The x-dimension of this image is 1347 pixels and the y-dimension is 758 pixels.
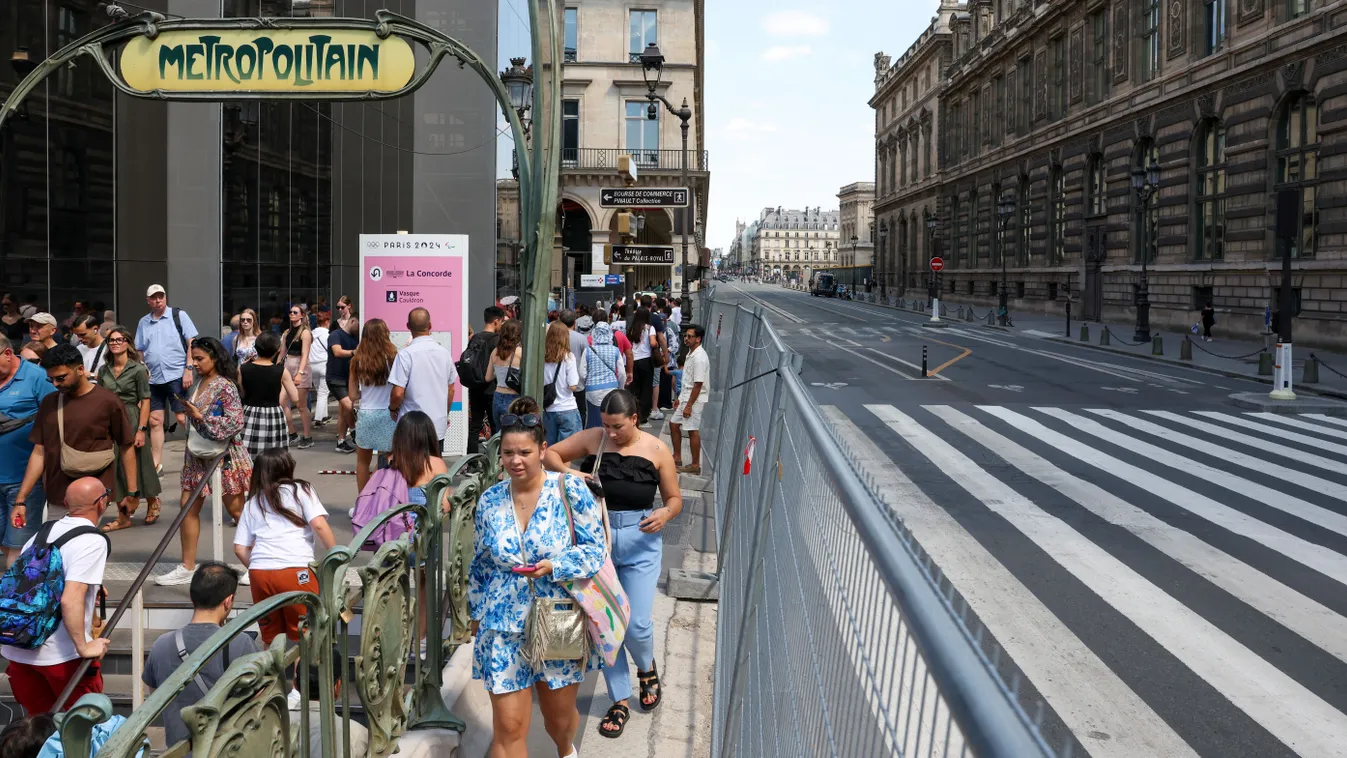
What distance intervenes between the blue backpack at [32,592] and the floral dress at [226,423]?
3.12 meters

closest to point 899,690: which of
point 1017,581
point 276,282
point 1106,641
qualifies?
point 1106,641

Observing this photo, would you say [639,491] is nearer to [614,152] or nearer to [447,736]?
[447,736]

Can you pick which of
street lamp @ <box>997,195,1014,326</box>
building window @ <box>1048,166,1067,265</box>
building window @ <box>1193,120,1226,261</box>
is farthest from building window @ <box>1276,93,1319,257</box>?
building window @ <box>1048,166,1067,265</box>

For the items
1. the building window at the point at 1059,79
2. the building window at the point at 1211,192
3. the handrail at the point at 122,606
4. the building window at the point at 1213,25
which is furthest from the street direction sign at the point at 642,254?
the building window at the point at 1059,79

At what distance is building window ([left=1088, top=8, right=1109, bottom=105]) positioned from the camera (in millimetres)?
47969

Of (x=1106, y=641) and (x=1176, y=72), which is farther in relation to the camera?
(x=1176, y=72)

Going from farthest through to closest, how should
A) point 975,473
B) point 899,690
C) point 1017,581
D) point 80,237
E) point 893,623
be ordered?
point 80,237, point 975,473, point 1017,581, point 893,623, point 899,690

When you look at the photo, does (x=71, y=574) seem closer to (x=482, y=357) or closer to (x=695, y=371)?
(x=482, y=357)

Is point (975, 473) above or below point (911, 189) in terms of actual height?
below

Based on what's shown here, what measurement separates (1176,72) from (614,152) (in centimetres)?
2139

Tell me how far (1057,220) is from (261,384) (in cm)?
5028

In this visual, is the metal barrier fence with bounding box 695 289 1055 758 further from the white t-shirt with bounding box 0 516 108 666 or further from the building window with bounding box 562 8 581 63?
the building window with bounding box 562 8 581 63

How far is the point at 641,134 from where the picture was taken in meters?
48.0

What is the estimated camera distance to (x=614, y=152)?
47.5 metres
